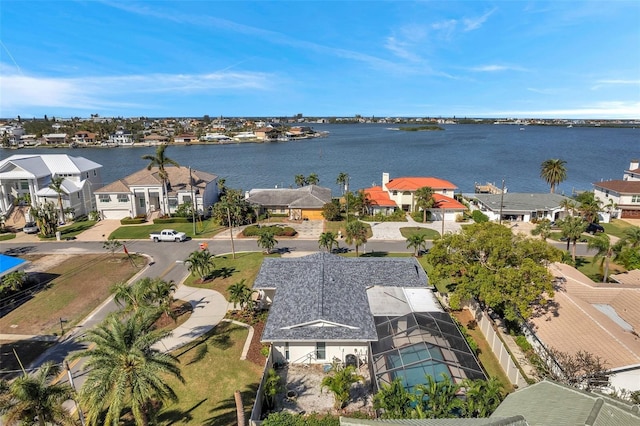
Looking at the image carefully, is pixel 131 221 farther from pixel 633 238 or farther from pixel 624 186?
pixel 624 186

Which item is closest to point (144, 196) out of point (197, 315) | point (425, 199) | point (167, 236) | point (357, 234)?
point (167, 236)

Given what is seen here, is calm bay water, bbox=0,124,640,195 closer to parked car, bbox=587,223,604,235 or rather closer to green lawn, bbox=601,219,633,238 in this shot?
green lawn, bbox=601,219,633,238

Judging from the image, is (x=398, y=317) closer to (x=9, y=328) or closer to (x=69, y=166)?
(x=9, y=328)

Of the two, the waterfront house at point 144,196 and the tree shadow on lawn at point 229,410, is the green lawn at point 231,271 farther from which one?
the waterfront house at point 144,196

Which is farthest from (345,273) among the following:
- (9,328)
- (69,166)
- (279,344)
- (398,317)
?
(69,166)

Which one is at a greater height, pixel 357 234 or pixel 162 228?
pixel 357 234
